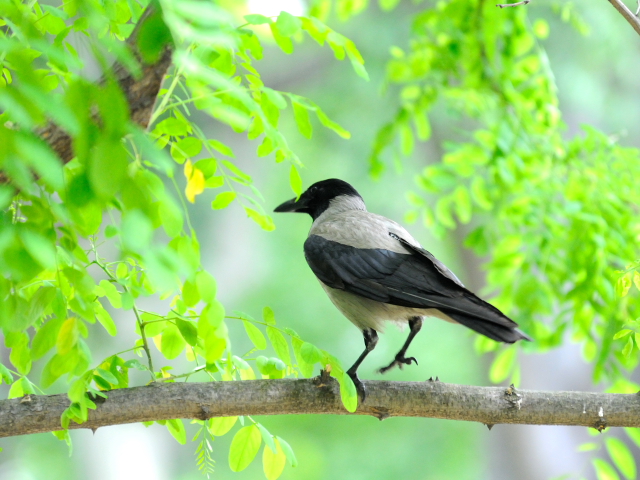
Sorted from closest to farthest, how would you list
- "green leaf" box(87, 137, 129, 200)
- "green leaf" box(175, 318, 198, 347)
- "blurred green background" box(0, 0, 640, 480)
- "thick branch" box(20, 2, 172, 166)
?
"green leaf" box(87, 137, 129, 200), "thick branch" box(20, 2, 172, 166), "green leaf" box(175, 318, 198, 347), "blurred green background" box(0, 0, 640, 480)

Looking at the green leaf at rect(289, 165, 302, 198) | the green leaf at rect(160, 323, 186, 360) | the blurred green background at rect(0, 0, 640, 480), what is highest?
the green leaf at rect(289, 165, 302, 198)

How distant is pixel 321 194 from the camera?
11.7 feet

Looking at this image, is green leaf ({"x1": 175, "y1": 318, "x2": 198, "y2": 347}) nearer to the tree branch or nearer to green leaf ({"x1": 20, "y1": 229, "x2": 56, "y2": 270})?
green leaf ({"x1": 20, "y1": 229, "x2": 56, "y2": 270})

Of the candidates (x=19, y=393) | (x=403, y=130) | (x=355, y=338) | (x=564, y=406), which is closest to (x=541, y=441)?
(x=355, y=338)

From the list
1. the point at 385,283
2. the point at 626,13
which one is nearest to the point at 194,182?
the point at 385,283

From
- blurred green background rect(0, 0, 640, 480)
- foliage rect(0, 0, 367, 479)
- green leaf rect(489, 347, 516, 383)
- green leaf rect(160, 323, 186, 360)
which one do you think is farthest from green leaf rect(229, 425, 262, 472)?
blurred green background rect(0, 0, 640, 480)

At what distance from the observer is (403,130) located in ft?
11.5

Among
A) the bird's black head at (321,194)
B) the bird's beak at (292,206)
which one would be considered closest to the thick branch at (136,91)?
the bird's beak at (292,206)

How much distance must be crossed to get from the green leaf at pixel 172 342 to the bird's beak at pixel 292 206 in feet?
5.67

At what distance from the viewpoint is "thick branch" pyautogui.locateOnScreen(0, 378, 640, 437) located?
5.40 ft

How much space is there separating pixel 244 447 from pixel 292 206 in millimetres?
1959

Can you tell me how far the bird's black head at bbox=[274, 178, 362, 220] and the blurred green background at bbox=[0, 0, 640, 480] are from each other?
315 centimetres

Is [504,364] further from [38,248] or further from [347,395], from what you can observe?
[38,248]

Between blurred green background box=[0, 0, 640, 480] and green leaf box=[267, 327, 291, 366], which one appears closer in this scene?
green leaf box=[267, 327, 291, 366]
